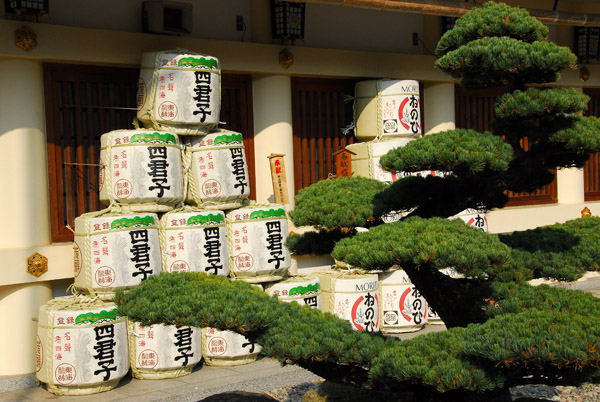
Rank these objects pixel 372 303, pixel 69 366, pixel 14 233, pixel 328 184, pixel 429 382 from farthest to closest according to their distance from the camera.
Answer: pixel 372 303, pixel 14 233, pixel 69 366, pixel 328 184, pixel 429 382

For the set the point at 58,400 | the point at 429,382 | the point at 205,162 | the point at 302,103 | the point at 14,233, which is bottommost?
the point at 58,400

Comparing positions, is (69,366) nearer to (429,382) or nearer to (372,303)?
(372,303)

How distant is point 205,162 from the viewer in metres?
8.05

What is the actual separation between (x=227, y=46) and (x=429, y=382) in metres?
5.91

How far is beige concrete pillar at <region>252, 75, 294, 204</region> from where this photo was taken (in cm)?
945

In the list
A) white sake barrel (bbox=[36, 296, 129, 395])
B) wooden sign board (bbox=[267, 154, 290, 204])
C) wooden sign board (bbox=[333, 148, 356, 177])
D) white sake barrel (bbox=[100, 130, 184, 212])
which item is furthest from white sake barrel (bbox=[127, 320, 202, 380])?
wooden sign board (bbox=[333, 148, 356, 177])

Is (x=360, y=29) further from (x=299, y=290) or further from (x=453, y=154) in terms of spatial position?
(x=453, y=154)

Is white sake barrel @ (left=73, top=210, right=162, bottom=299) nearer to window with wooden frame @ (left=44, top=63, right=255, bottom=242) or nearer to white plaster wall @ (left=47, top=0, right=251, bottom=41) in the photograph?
window with wooden frame @ (left=44, top=63, right=255, bottom=242)

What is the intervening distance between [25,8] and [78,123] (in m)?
1.29

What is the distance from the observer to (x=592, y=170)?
13.7m

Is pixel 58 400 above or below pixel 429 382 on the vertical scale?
below

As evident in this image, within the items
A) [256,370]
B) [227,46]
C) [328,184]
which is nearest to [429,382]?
[328,184]

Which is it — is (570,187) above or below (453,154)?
below

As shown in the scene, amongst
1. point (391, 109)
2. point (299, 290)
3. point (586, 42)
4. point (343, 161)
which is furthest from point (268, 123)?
point (586, 42)
